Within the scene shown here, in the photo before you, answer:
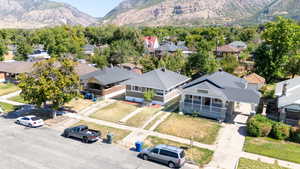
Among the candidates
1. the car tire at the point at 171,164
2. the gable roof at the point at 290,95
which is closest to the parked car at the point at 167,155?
the car tire at the point at 171,164

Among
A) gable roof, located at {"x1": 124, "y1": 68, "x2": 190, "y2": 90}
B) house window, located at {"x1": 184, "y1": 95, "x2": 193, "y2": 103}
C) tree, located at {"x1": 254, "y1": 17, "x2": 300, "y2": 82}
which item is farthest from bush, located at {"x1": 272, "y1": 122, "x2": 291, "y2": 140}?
tree, located at {"x1": 254, "y1": 17, "x2": 300, "y2": 82}

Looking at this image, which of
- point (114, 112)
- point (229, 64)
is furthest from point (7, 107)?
point (229, 64)

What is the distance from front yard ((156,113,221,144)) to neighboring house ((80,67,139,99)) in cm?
1295

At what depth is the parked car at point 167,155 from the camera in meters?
18.9

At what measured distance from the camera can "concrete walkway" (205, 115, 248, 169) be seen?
20.0 m

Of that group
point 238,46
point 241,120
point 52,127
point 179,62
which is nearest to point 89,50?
point 179,62

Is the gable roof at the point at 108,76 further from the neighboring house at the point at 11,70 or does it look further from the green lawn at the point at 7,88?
the neighboring house at the point at 11,70

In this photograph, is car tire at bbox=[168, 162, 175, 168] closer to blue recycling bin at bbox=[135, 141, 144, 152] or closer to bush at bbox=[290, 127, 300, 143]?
blue recycling bin at bbox=[135, 141, 144, 152]

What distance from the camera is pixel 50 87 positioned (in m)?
27.9

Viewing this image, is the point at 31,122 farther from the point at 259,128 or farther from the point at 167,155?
the point at 259,128

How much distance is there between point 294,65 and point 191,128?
35321 mm

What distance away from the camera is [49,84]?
1101 inches

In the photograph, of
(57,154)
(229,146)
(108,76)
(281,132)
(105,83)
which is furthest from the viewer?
(108,76)

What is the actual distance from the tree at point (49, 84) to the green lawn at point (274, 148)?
2125 cm
